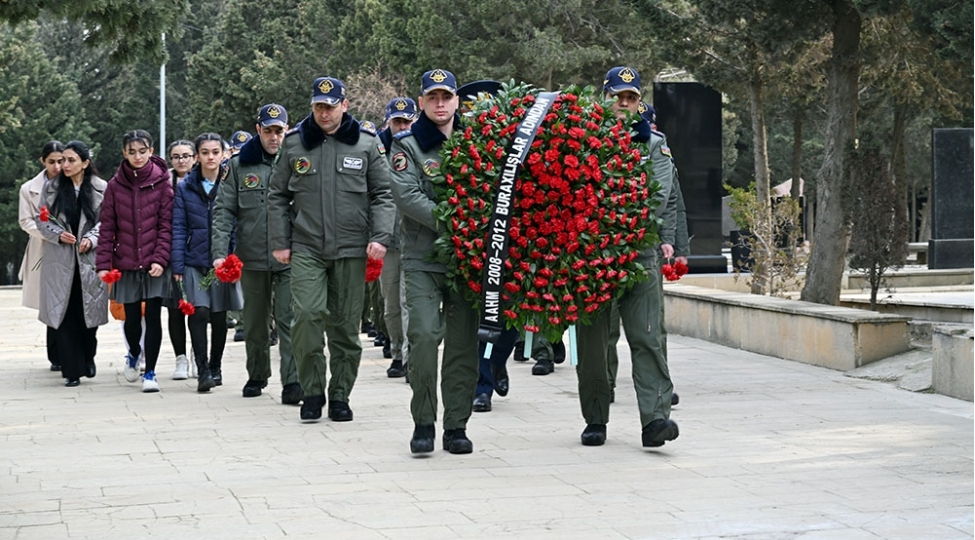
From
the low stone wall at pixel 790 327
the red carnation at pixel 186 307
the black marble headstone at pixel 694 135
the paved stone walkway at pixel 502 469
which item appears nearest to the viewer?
the paved stone walkway at pixel 502 469

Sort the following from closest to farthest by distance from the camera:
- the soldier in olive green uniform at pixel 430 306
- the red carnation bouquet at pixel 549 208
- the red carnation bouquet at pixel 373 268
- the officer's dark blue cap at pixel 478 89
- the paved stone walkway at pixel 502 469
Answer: the paved stone walkway at pixel 502 469
the red carnation bouquet at pixel 549 208
the soldier in olive green uniform at pixel 430 306
the officer's dark blue cap at pixel 478 89
the red carnation bouquet at pixel 373 268

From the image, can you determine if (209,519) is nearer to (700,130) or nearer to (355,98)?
(700,130)

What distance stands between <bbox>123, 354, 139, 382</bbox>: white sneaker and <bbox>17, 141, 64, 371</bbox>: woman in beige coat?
94 centimetres

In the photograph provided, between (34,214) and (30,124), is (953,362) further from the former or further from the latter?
(30,124)

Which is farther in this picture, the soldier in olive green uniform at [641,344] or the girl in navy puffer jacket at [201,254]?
the girl in navy puffer jacket at [201,254]

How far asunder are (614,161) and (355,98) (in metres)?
41.0

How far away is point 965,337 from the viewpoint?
1026cm

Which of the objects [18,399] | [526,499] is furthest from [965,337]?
[18,399]

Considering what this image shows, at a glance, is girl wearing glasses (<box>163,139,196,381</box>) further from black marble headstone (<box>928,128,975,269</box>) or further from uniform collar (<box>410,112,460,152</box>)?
black marble headstone (<box>928,128,975,269</box>)

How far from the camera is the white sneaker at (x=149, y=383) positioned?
37.1 ft

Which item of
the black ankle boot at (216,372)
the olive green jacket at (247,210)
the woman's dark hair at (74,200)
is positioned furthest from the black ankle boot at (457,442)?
the woman's dark hair at (74,200)

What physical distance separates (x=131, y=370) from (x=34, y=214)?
1.49m

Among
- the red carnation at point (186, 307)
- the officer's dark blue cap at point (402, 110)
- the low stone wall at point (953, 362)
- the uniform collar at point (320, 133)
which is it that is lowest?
the low stone wall at point (953, 362)

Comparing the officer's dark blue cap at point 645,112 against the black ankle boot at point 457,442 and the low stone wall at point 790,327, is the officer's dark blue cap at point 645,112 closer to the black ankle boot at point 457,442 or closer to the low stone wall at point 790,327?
the black ankle boot at point 457,442
